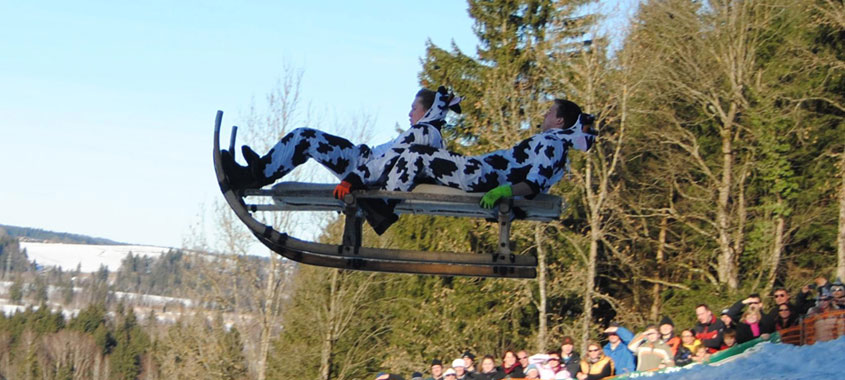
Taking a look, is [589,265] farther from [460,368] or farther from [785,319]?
[785,319]

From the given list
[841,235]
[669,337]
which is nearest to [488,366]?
[669,337]

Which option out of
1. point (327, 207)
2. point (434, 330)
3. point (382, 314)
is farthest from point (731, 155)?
point (327, 207)

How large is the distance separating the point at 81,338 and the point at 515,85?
67759 millimetres

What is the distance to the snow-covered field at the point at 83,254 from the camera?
150m

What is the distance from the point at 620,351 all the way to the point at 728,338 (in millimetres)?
1157

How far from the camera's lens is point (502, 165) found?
6.99 m

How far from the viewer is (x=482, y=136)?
21578 mm

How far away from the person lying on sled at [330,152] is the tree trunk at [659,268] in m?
17.6

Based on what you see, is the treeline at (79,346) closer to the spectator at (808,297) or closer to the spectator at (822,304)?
the spectator at (808,297)

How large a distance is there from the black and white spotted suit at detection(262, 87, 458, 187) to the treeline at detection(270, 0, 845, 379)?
13.6m

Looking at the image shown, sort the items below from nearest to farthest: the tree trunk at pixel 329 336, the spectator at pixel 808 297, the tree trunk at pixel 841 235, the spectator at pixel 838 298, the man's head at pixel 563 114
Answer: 1. the man's head at pixel 563 114
2. the spectator at pixel 838 298
3. the spectator at pixel 808 297
4. the tree trunk at pixel 841 235
5. the tree trunk at pixel 329 336

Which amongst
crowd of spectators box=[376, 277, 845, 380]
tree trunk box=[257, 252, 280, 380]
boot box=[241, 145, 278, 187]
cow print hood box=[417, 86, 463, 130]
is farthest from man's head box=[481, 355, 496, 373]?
tree trunk box=[257, 252, 280, 380]

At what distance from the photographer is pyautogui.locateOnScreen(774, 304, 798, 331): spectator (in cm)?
1087

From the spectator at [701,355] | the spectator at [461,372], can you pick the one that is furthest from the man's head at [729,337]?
the spectator at [461,372]
